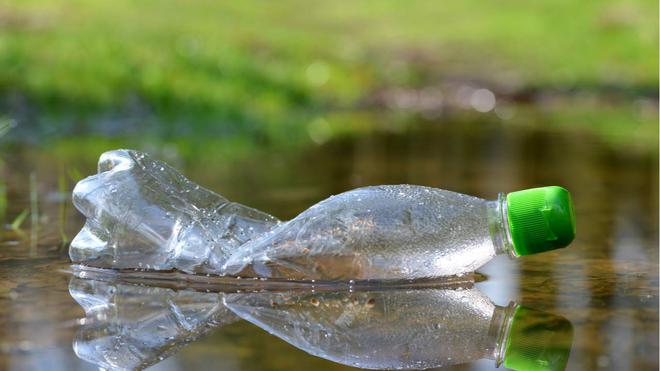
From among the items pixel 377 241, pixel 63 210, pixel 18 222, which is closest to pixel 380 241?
pixel 377 241

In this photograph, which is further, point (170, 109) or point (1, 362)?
point (170, 109)

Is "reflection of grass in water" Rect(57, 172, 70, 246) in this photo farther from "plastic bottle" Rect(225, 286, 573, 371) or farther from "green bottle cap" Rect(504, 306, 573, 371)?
"green bottle cap" Rect(504, 306, 573, 371)

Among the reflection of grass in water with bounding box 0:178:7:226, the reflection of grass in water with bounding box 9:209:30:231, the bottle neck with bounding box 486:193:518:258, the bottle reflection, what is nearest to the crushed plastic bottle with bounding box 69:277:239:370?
the bottle reflection

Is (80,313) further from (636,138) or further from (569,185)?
(636,138)

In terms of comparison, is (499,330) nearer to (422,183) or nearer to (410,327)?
(410,327)

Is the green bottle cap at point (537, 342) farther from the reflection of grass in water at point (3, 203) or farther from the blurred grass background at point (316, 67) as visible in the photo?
the blurred grass background at point (316, 67)

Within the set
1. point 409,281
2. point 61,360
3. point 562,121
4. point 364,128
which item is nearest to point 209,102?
point 364,128
